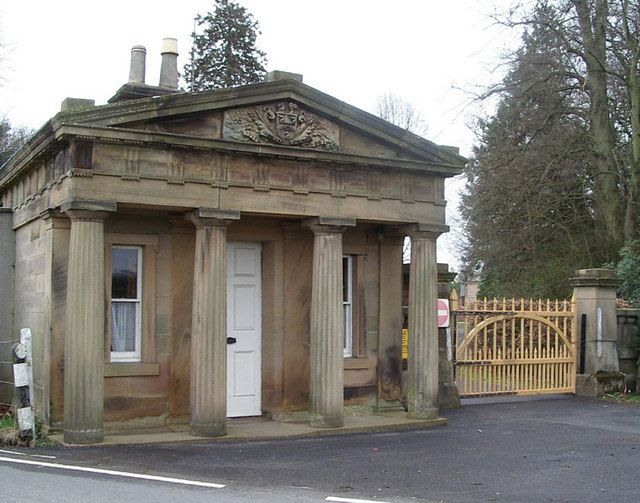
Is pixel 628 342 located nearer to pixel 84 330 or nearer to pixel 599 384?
pixel 599 384

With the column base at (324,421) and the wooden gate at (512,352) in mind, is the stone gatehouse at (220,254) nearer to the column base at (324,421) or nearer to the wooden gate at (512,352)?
the column base at (324,421)

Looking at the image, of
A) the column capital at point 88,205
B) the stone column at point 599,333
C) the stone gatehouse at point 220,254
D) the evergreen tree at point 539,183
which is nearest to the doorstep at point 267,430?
the stone gatehouse at point 220,254

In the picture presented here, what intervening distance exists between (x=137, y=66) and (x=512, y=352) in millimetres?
8783

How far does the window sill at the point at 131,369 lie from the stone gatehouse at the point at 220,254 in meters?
0.02

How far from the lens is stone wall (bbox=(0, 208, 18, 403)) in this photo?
13797mm

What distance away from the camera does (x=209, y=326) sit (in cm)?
1144

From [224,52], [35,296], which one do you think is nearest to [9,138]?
[224,52]

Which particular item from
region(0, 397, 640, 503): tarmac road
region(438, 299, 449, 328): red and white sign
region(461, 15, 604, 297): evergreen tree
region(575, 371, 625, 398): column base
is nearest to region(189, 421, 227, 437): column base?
region(0, 397, 640, 503): tarmac road

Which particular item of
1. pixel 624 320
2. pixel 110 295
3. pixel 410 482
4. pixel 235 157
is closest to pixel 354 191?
pixel 235 157

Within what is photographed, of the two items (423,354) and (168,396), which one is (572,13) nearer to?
(423,354)

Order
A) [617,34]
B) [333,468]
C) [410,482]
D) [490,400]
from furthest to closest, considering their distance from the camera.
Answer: [617,34] < [490,400] < [333,468] < [410,482]

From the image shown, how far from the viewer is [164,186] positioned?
11.2 metres

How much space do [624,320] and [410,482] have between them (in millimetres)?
10562

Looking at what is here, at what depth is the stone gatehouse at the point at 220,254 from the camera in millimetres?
10836
